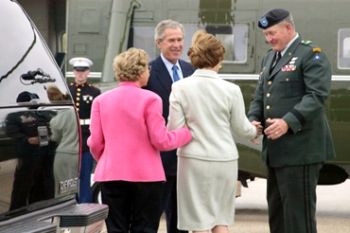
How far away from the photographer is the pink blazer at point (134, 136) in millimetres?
6156

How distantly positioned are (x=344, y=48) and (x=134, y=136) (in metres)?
4.73

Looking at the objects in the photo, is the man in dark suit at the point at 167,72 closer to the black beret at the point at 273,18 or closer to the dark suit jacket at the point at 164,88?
the dark suit jacket at the point at 164,88

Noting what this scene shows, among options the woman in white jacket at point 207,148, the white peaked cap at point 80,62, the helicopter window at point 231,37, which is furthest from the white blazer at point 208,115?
the helicopter window at point 231,37

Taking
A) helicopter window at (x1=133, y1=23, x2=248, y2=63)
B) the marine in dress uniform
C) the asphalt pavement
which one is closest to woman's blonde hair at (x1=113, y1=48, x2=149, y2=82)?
the marine in dress uniform

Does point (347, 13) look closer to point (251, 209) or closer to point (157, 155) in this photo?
point (251, 209)

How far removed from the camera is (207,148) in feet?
20.2

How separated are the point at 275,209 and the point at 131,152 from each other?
1.15 metres

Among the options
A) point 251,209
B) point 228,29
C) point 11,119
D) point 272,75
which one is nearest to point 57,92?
point 11,119

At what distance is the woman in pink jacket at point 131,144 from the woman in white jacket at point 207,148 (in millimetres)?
112

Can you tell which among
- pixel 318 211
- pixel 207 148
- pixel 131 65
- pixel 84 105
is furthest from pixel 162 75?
pixel 318 211

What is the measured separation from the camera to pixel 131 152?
6195mm

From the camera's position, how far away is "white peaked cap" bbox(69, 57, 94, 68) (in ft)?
32.9

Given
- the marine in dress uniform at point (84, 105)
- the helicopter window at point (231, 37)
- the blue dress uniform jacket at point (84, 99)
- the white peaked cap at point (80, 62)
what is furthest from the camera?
the helicopter window at point (231, 37)

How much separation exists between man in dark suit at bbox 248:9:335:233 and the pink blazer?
2.16 feet
